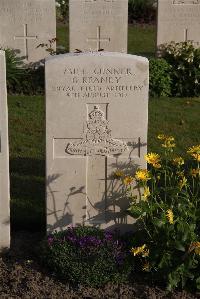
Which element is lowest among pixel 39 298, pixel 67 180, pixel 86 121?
pixel 39 298

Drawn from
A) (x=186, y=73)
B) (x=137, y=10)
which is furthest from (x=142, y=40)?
(x=186, y=73)

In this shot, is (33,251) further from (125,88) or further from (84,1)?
(84,1)

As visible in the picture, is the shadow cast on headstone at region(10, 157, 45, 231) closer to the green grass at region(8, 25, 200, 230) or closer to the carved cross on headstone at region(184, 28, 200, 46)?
the green grass at region(8, 25, 200, 230)

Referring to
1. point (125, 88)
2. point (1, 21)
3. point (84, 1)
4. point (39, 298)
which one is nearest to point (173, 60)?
point (84, 1)

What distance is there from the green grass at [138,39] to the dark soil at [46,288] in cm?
993

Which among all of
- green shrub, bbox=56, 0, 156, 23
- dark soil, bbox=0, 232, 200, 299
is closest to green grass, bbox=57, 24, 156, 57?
green shrub, bbox=56, 0, 156, 23

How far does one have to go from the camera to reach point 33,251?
4688mm

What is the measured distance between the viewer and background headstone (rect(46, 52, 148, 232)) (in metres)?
4.40

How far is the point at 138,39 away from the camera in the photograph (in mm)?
16719

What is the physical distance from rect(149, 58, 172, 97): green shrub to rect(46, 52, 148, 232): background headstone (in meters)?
5.04

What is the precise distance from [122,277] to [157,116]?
14.9 feet

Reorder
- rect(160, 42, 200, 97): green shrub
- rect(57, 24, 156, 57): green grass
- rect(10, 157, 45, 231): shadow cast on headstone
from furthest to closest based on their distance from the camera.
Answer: rect(57, 24, 156, 57): green grass, rect(160, 42, 200, 97): green shrub, rect(10, 157, 45, 231): shadow cast on headstone

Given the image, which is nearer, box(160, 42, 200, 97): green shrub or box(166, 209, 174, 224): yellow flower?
box(166, 209, 174, 224): yellow flower

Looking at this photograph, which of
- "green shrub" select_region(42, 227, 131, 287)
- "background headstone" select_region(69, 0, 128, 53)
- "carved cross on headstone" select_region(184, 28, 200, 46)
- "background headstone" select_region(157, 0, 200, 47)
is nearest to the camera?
"green shrub" select_region(42, 227, 131, 287)
